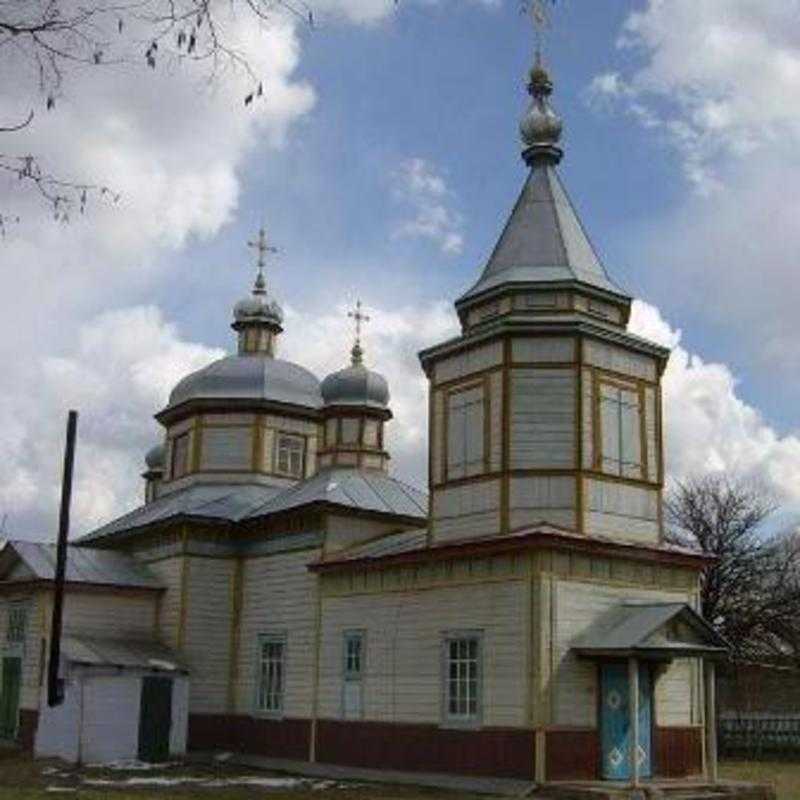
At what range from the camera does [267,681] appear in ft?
84.4

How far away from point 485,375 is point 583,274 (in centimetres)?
291

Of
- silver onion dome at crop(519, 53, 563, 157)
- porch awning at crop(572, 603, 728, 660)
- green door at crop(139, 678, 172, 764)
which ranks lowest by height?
green door at crop(139, 678, 172, 764)

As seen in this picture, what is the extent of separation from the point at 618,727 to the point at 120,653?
10.9m

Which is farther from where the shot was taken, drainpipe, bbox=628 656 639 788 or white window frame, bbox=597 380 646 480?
white window frame, bbox=597 380 646 480

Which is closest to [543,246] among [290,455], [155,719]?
[290,455]

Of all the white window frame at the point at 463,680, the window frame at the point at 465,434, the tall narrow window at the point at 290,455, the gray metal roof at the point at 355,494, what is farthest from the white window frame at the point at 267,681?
the tall narrow window at the point at 290,455

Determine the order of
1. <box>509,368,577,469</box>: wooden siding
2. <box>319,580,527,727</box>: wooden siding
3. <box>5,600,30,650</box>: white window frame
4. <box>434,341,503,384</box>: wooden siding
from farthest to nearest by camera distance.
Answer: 1. <box>5,600,30,650</box>: white window frame
2. <box>434,341,503,384</box>: wooden siding
3. <box>509,368,577,469</box>: wooden siding
4. <box>319,580,527,727</box>: wooden siding

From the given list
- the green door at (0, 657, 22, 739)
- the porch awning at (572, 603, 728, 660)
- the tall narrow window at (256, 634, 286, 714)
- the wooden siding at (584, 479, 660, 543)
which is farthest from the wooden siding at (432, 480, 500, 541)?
the green door at (0, 657, 22, 739)

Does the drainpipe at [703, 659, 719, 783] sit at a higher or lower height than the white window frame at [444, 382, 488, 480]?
lower

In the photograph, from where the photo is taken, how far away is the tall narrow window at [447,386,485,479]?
2181 centimetres

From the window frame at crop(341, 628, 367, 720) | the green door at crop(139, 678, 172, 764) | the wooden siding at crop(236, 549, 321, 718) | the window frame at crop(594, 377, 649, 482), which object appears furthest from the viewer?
the green door at crop(139, 678, 172, 764)

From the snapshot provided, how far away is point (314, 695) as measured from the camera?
2392 cm

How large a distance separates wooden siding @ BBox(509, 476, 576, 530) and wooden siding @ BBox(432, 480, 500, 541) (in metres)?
0.34

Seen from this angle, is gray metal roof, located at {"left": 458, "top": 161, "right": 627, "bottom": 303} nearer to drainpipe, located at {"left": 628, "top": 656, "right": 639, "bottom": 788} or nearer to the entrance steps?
drainpipe, located at {"left": 628, "top": 656, "right": 639, "bottom": 788}
